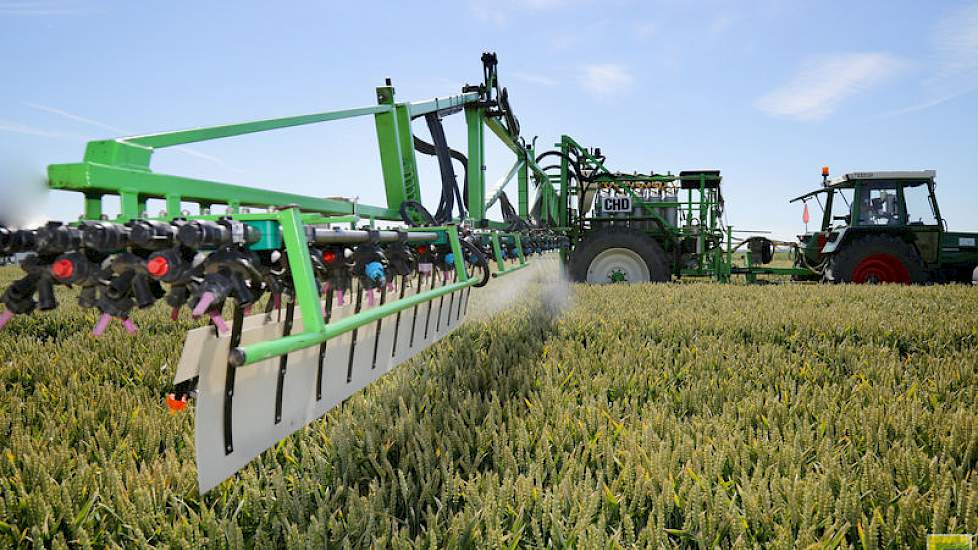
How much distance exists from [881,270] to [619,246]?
13.2ft

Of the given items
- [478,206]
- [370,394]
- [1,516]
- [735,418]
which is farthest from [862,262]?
[1,516]

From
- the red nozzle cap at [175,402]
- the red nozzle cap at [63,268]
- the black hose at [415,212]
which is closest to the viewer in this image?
the red nozzle cap at [63,268]

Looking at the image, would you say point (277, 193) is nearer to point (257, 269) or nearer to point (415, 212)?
point (257, 269)

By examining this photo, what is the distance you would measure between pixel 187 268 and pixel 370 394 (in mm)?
1473

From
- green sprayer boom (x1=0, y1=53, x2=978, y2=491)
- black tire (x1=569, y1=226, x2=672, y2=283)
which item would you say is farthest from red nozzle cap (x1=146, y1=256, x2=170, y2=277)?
black tire (x1=569, y1=226, x2=672, y2=283)

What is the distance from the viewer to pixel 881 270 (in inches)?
340

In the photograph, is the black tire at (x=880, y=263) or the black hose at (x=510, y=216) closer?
the black hose at (x=510, y=216)

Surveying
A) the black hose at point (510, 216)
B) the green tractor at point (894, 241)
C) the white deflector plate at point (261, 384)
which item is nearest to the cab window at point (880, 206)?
the green tractor at point (894, 241)

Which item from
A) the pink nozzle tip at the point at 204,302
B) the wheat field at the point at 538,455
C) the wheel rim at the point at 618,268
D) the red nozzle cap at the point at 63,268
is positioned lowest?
the wheat field at the point at 538,455

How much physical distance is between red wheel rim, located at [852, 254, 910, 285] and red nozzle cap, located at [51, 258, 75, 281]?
9.81 meters

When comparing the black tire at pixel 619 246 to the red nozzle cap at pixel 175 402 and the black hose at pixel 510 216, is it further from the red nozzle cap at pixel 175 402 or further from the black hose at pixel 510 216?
the red nozzle cap at pixel 175 402

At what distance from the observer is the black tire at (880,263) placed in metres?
8.52

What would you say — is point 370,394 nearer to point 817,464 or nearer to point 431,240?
point 431,240

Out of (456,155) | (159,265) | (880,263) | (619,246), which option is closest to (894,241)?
(880,263)
